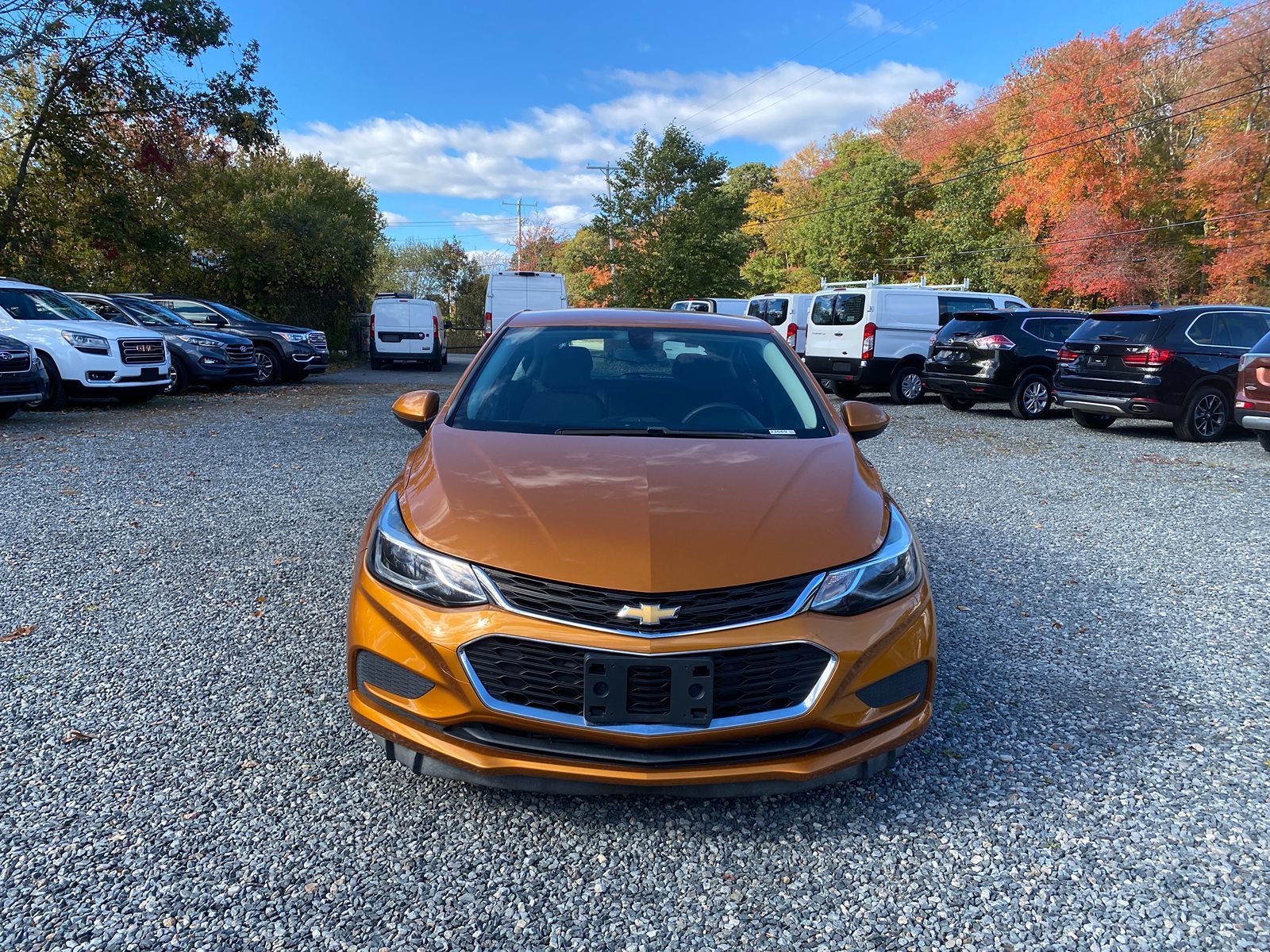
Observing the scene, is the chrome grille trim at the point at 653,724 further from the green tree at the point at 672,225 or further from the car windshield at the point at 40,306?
the green tree at the point at 672,225

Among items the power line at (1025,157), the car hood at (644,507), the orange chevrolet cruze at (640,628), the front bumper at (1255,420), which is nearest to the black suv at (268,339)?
the car hood at (644,507)

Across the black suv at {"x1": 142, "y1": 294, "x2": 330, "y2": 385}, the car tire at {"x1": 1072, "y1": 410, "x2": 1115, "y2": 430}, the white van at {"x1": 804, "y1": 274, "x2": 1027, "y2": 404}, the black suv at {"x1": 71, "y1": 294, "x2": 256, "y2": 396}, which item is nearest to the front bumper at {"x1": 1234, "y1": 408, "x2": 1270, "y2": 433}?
the car tire at {"x1": 1072, "y1": 410, "x2": 1115, "y2": 430}

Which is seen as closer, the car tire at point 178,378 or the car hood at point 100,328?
the car hood at point 100,328

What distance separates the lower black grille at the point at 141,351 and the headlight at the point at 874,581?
12502 mm

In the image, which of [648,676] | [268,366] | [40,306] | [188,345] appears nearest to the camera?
[648,676]

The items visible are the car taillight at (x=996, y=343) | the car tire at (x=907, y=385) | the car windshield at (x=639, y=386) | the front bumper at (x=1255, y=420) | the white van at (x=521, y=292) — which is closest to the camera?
the car windshield at (x=639, y=386)

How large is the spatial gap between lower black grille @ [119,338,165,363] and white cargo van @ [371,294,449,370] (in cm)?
970

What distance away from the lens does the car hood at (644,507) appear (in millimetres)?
2344

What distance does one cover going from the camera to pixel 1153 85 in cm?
3073

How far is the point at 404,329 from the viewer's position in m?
22.3

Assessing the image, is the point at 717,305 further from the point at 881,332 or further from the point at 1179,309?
the point at 1179,309

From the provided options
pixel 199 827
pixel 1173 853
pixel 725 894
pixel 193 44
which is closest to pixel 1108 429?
pixel 1173 853

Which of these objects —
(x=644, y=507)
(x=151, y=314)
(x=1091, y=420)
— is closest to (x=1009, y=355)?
(x=1091, y=420)

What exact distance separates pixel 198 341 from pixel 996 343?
13553 mm
